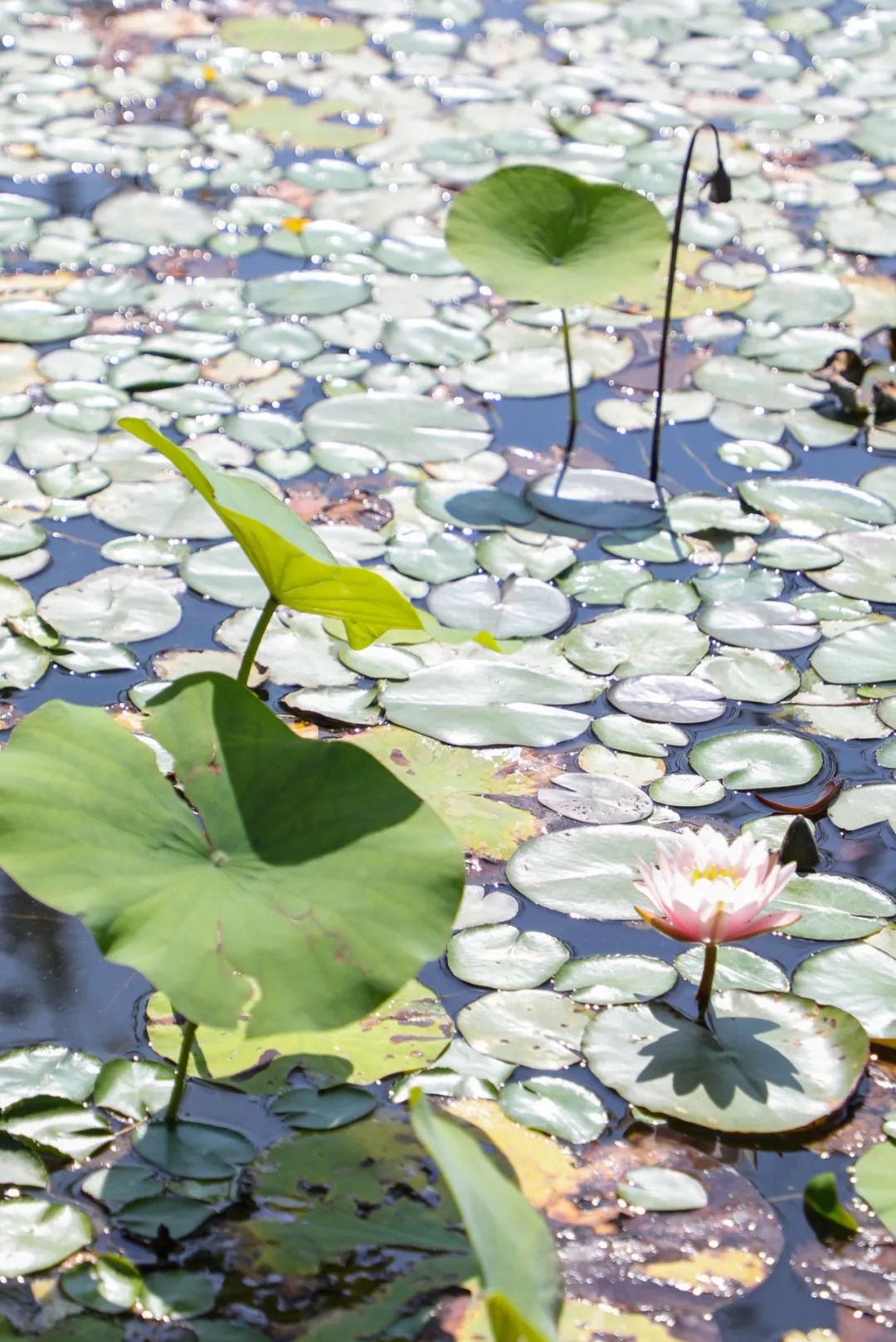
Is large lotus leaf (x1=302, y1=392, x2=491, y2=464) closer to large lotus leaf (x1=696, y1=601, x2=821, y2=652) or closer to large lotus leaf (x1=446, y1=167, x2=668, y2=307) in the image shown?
large lotus leaf (x1=446, y1=167, x2=668, y2=307)

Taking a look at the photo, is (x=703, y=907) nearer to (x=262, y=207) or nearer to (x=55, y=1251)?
(x=55, y=1251)

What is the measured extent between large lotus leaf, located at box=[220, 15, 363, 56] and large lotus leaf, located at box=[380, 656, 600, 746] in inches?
114

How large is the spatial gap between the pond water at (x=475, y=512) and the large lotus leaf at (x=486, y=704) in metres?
0.01

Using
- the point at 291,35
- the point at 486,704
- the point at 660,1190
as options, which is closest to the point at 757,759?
the point at 486,704

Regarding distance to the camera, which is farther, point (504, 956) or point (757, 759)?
point (757, 759)

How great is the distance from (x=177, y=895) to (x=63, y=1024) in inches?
18.4

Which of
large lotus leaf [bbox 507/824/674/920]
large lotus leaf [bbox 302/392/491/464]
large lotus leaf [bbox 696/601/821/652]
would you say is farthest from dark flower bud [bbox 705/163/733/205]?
large lotus leaf [bbox 507/824/674/920]

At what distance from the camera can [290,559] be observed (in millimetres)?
1665

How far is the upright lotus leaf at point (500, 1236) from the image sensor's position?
1.17 meters

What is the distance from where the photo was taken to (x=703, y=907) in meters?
1.77

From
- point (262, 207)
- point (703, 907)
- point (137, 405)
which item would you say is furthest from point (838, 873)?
point (262, 207)

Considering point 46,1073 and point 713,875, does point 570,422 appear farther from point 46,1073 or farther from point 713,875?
point 46,1073

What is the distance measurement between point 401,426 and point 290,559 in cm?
145

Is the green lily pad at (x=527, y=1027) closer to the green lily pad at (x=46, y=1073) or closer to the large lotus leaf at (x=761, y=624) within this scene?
the green lily pad at (x=46, y=1073)
